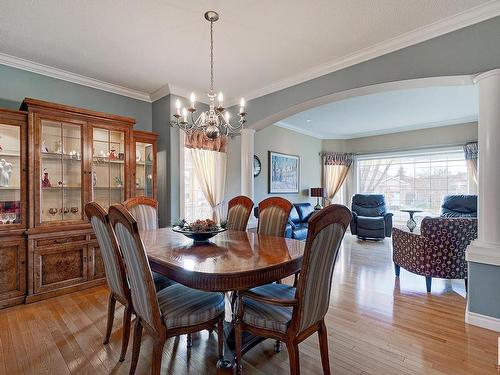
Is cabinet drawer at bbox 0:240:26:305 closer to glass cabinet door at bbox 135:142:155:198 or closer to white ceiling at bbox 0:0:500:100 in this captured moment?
glass cabinet door at bbox 135:142:155:198

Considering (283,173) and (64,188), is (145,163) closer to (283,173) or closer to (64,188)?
(64,188)

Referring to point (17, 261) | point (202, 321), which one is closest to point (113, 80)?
point (17, 261)

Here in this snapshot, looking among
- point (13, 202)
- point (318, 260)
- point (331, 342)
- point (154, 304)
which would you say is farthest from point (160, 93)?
point (331, 342)

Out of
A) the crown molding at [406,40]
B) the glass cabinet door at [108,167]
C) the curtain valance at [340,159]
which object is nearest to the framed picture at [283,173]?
the curtain valance at [340,159]

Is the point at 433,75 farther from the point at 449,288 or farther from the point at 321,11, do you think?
the point at 449,288

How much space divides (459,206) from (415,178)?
4.59ft

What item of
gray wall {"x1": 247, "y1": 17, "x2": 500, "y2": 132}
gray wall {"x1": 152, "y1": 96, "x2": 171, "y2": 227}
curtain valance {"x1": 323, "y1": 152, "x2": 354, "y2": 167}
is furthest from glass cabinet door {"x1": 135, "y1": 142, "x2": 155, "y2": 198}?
curtain valance {"x1": 323, "y1": 152, "x2": 354, "y2": 167}

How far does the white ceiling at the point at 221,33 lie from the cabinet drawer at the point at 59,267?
2.20 metres

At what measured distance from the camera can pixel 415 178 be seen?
6.57 m

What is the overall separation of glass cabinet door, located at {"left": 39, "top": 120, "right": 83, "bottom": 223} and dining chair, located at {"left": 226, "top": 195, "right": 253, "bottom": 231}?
1.86 m

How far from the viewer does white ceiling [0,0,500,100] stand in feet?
7.18

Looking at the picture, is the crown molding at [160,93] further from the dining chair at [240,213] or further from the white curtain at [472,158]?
the white curtain at [472,158]

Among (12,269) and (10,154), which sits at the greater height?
(10,154)

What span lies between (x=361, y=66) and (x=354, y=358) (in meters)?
2.84
